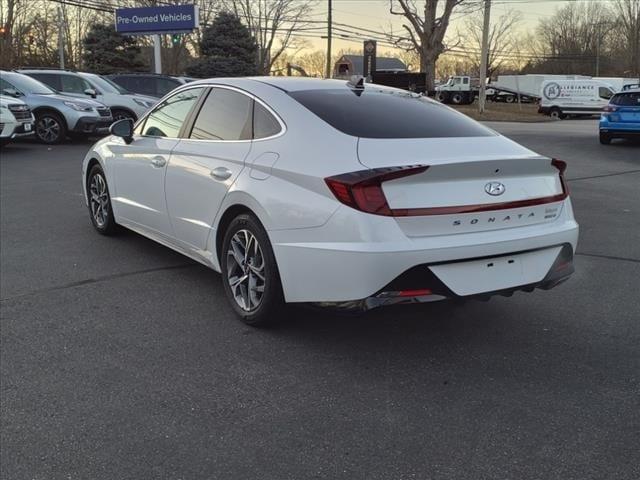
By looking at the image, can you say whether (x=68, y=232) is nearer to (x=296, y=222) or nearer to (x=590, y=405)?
(x=296, y=222)

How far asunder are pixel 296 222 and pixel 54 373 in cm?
155

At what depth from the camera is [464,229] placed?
344cm

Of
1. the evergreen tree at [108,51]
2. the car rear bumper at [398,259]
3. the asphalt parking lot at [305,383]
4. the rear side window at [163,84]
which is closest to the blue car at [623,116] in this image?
the rear side window at [163,84]

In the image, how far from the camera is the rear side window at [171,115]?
16.5ft

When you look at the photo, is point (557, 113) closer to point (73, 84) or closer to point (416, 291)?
point (73, 84)

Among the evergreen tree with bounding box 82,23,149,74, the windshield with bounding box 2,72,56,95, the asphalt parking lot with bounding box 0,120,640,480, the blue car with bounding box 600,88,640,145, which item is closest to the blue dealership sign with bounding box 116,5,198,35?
the windshield with bounding box 2,72,56,95

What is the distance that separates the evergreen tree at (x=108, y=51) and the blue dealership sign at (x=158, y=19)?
49.9 feet

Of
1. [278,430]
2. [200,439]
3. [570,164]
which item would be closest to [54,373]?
[200,439]

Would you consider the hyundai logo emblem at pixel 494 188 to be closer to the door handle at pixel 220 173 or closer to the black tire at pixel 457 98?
the door handle at pixel 220 173

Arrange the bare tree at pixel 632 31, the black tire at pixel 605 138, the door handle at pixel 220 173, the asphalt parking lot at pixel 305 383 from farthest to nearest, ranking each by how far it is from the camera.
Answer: the bare tree at pixel 632 31
the black tire at pixel 605 138
the door handle at pixel 220 173
the asphalt parking lot at pixel 305 383

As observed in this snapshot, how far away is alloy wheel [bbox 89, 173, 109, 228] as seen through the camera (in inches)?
247

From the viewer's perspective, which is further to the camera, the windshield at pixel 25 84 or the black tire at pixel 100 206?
the windshield at pixel 25 84

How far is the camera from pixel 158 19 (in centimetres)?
2709

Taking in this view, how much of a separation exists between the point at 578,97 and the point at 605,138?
22265 millimetres
